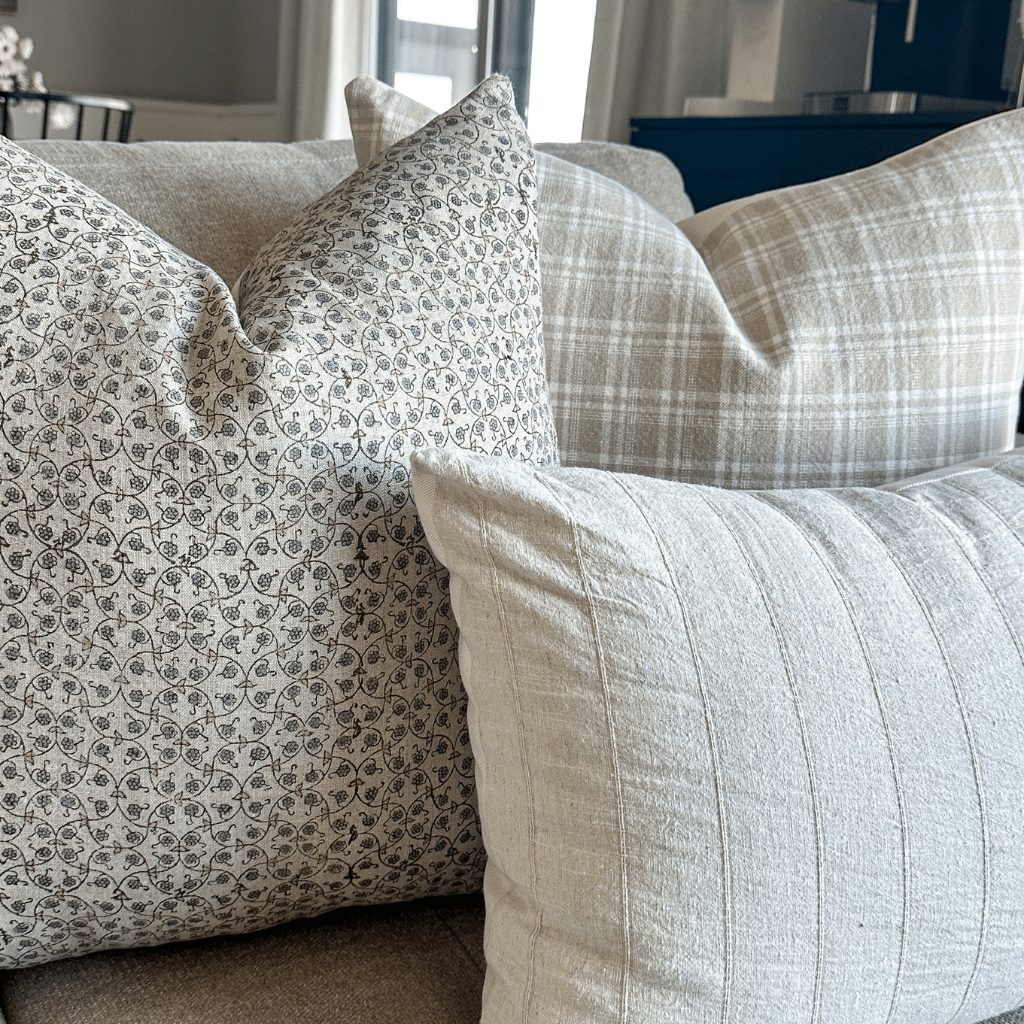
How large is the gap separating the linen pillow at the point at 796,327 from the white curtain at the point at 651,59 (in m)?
2.81

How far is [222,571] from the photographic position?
533mm

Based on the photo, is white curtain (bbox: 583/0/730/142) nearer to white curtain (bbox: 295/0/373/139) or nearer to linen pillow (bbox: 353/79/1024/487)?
white curtain (bbox: 295/0/373/139)

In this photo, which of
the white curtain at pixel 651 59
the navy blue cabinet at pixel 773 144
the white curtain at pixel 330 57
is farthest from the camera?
the white curtain at pixel 330 57

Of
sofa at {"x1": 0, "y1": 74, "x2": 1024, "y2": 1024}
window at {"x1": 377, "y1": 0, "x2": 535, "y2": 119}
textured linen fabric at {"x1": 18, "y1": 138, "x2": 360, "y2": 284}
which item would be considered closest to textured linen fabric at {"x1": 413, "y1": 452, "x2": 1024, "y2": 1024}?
sofa at {"x1": 0, "y1": 74, "x2": 1024, "y2": 1024}

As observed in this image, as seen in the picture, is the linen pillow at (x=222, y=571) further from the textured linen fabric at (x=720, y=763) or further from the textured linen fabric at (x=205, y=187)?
the textured linen fabric at (x=205, y=187)

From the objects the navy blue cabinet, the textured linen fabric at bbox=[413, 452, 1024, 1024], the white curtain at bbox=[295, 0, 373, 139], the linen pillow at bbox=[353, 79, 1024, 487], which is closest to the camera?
the textured linen fabric at bbox=[413, 452, 1024, 1024]

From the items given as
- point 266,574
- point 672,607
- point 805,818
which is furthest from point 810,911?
point 266,574

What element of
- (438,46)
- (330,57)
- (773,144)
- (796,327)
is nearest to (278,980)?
(796,327)

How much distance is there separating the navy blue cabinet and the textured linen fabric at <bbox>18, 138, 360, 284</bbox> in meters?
1.84

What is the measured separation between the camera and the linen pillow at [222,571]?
0.52 m

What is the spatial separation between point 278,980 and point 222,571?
245 millimetres

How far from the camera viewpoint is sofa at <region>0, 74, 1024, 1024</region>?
1.68ft

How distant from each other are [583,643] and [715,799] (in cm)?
9

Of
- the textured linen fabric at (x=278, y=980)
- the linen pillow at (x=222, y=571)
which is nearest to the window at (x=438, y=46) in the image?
the linen pillow at (x=222, y=571)
